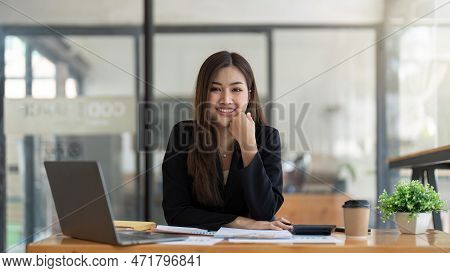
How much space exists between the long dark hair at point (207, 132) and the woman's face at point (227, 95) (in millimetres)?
14

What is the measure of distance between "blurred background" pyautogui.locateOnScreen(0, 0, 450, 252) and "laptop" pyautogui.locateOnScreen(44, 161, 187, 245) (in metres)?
2.57

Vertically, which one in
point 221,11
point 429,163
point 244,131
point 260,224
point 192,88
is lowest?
point 260,224

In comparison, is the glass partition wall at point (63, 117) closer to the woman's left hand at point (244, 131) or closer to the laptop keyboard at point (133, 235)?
the woman's left hand at point (244, 131)

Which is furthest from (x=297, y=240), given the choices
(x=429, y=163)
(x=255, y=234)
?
(x=429, y=163)

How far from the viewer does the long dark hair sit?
2.04 meters

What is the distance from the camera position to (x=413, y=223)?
1.68 meters

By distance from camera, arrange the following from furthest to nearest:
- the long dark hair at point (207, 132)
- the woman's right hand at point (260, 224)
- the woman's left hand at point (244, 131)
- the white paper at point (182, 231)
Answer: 1. the long dark hair at point (207, 132)
2. the woman's left hand at point (244, 131)
3. the woman's right hand at point (260, 224)
4. the white paper at point (182, 231)

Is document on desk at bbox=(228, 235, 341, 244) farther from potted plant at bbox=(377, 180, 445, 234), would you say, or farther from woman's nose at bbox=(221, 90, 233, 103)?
woman's nose at bbox=(221, 90, 233, 103)

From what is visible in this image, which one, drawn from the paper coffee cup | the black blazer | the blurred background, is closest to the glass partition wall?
the blurred background

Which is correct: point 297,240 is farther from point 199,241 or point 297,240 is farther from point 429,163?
point 429,163

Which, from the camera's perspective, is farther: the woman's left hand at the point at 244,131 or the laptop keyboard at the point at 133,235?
the woman's left hand at the point at 244,131

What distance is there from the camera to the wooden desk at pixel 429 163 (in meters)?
2.37

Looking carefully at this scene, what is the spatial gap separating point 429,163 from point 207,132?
37.1 inches

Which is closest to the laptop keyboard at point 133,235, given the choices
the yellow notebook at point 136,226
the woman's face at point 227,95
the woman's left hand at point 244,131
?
the yellow notebook at point 136,226
